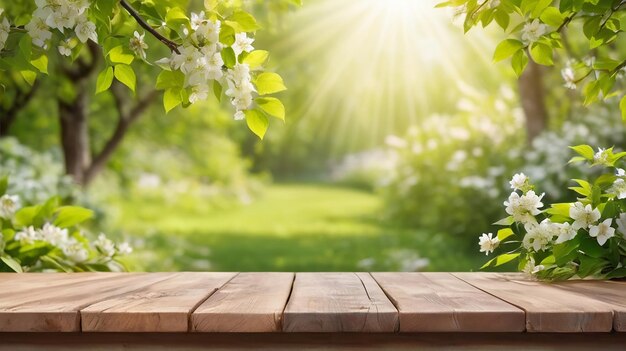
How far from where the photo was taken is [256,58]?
91.0 inches

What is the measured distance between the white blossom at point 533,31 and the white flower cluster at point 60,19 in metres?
1.52

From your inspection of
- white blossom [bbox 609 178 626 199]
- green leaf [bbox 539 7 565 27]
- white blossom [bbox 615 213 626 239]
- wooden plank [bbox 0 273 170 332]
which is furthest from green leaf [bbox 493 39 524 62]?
wooden plank [bbox 0 273 170 332]

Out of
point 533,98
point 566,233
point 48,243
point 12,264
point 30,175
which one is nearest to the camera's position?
point 566,233

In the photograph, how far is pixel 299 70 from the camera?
12398 millimetres

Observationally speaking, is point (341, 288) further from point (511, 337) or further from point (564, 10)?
point (564, 10)

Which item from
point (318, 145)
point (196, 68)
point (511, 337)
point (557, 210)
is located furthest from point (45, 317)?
point (318, 145)

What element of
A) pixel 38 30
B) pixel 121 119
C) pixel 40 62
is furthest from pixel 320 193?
pixel 38 30

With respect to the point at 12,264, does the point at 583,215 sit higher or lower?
higher

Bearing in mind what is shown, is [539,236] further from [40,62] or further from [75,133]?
[75,133]

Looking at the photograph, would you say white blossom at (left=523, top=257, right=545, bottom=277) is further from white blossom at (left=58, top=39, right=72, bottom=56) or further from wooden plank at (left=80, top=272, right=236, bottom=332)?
white blossom at (left=58, top=39, right=72, bottom=56)

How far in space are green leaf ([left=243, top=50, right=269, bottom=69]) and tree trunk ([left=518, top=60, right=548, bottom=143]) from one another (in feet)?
19.6

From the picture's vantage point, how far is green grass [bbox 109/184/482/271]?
793 cm

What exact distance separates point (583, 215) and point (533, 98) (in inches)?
218

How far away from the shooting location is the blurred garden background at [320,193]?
26.0 ft
